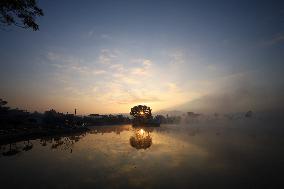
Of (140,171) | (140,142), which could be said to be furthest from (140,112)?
(140,171)

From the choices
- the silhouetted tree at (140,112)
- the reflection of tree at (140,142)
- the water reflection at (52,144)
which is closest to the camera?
the water reflection at (52,144)

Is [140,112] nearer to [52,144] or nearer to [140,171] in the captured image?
[52,144]

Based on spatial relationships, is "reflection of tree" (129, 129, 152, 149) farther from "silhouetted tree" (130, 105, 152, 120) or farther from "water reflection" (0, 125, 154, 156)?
"silhouetted tree" (130, 105, 152, 120)

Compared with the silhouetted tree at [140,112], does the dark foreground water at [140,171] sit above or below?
below

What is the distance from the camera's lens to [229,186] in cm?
1936

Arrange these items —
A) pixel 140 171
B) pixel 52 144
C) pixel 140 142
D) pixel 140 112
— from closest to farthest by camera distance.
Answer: pixel 140 171 < pixel 52 144 < pixel 140 142 < pixel 140 112

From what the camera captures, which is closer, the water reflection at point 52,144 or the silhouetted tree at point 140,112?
the water reflection at point 52,144

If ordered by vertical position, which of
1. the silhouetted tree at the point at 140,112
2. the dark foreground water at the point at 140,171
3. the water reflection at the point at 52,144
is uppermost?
the silhouetted tree at the point at 140,112

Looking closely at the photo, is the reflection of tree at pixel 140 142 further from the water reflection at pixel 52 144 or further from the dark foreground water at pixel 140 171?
the dark foreground water at pixel 140 171

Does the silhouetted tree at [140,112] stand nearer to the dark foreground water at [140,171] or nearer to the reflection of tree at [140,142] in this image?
the reflection of tree at [140,142]

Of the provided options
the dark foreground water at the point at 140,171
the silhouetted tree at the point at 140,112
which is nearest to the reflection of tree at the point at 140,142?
the dark foreground water at the point at 140,171

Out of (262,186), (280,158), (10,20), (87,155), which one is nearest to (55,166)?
(87,155)

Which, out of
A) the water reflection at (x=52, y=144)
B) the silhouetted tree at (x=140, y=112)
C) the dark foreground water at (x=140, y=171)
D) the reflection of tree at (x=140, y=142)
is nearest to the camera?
the dark foreground water at (x=140, y=171)

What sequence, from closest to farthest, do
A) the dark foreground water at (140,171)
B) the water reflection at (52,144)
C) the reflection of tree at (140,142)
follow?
the dark foreground water at (140,171), the water reflection at (52,144), the reflection of tree at (140,142)
